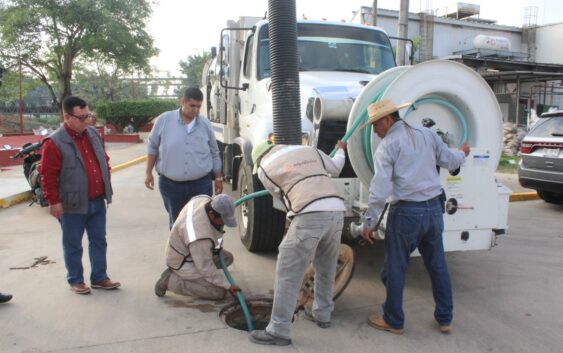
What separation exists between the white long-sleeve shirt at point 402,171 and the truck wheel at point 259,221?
1.77 metres

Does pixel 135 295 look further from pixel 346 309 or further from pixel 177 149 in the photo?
pixel 346 309

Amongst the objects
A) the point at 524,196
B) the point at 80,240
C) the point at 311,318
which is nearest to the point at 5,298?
the point at 80,240

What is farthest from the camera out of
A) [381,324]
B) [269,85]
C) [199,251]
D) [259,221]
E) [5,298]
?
[269,85]

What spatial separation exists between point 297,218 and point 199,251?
1.04m

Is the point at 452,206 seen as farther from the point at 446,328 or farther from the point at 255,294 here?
the point at 255,294

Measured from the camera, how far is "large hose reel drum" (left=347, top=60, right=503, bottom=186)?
A: 13.4ft

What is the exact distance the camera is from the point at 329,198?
3.39m

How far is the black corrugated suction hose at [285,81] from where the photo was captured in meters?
4.53

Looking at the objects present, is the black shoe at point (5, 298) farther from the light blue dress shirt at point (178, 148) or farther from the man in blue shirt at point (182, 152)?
the light blue dress shirt at point (178, 148)

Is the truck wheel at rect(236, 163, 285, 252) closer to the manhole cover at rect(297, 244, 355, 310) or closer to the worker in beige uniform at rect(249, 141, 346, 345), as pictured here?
the manhole cover at rect(297, 244, 355, 310)

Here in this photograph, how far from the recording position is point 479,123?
4258 millimetres

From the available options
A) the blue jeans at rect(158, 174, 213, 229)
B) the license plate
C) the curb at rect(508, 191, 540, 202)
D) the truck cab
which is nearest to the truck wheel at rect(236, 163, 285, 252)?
the truck cab

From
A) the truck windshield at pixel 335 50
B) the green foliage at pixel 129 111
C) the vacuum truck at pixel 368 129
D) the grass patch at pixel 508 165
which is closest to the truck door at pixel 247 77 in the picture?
the vacuum truck at pixel 368 129

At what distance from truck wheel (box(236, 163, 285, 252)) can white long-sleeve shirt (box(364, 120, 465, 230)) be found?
1.77 metres
